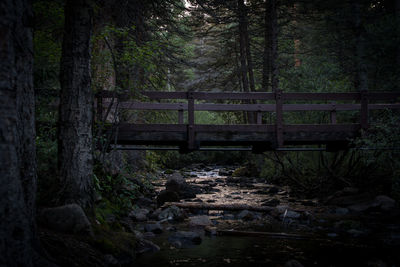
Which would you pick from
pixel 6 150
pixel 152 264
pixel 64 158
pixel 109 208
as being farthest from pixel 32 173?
pixel 109 208

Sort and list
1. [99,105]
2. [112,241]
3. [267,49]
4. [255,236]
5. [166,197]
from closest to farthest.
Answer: [112,241], [255,236], [99,105], [166,197], [267,49]

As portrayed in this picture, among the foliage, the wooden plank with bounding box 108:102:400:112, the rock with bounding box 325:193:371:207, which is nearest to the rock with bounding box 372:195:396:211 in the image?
the rock with bounding box 325:193:371:207

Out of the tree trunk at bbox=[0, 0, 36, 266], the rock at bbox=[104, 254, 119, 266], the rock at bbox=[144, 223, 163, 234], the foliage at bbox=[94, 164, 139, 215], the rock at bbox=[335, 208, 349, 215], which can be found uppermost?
the tree trunk at bbox=[0, 0, 36, 266]

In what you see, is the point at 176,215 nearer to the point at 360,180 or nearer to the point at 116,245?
the point at 116,245

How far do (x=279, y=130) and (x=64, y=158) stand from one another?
5.57 m

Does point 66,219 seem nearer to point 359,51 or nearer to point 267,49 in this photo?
point 359,51

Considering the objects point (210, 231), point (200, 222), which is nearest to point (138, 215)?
point (200, 222)

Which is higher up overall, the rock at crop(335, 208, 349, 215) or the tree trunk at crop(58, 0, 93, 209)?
the tree trunk at crop(58, 0, 93, 209)

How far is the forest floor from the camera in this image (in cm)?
478

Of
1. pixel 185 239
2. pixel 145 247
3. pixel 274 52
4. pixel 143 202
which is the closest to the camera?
pixel 145 247

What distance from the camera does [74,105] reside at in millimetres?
4992

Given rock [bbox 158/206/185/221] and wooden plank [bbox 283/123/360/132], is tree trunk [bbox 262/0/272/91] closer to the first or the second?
wooden plank [bbox 283/123/360/132]

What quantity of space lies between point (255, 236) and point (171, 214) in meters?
2.43

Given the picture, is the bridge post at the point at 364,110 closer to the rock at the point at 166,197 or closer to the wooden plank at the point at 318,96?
the wooden plank at the point at 318,96
